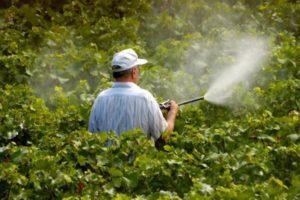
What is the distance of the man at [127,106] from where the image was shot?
5824mm

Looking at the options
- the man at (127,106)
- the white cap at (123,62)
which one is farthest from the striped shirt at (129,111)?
the white cap at (123,62)

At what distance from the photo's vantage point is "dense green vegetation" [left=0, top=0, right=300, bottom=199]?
5020mm

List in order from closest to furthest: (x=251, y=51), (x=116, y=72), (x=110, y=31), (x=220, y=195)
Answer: (x=220, y=195) < (x=116, y=72) < (x=251, y=51) < (x=110, y=31)

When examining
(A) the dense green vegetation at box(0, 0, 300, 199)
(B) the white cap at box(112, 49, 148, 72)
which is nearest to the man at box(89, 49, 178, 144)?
(B) the white cap at box(112, 49, 148, 72)

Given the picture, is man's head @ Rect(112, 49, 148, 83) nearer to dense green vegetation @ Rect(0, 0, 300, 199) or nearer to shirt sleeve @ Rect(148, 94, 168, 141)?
shirt sleeve @ Rect(148, 94, 168, 141)

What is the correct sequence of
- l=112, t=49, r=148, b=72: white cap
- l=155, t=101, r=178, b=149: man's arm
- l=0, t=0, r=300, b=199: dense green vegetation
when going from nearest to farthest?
1. l=0, t=0, r=300, b=199: dense green vegetation
2. l=112, t=49, r=148, b=72: white cap
3. l=155, t=101, r=178, b=149: man's arm

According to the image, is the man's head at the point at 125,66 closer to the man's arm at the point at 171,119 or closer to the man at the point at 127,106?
the man at the point at 127,106

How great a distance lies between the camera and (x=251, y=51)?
332 inches

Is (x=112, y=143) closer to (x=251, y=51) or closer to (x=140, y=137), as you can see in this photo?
(x=140, y=137)

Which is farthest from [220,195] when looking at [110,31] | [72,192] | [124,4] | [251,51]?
[124,4]

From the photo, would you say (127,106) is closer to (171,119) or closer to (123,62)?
(123,62)

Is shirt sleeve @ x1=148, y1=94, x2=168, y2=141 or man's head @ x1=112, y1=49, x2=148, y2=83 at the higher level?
man's head @ x1=112, y1=49, x2=148, y2=83

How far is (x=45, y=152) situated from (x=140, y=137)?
2.28 feet

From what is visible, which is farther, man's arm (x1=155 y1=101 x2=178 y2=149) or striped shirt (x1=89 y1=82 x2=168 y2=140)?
man's arm (x1=155 y1=101 x2=178 y2=149)
